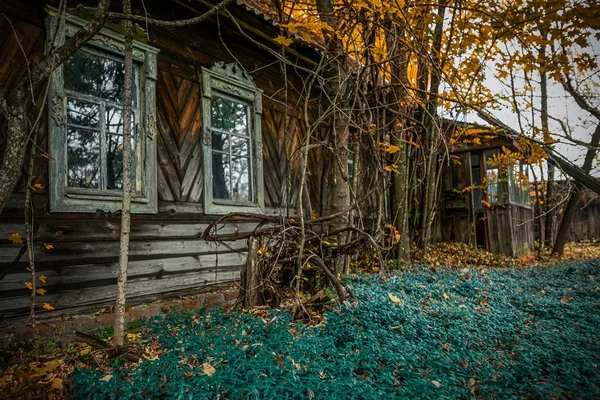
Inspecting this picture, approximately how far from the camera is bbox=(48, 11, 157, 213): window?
146 inches

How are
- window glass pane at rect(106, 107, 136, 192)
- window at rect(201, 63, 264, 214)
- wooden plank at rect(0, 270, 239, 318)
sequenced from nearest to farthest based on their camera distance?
wooden plank at rect(0, 270, 239, 318) → window glass pane at rect(106, 107, 136, 192) → window at rect(201, 63, 264, 214)

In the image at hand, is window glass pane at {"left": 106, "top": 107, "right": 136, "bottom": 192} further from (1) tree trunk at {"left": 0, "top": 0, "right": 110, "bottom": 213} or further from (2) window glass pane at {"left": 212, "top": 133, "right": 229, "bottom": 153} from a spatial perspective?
(1) tree trunk at {"left": 0, "top": 0, "right": 110, "bottom": 213}

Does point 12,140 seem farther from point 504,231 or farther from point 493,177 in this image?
point 493,177

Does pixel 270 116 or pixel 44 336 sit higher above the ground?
pixel 270 116

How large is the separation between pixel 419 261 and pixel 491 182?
4476 mm

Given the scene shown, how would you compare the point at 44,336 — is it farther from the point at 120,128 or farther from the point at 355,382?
the point at 355,382

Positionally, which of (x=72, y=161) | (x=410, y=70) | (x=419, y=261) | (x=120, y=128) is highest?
(x=410, y=70)

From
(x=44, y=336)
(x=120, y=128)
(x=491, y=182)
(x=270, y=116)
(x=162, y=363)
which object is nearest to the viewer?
(x=162, y=363)

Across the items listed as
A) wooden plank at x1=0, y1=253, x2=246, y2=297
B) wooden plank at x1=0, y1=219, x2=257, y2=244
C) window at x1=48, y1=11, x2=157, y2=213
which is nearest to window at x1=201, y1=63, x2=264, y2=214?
wooden plank at x1=0, y1=219, x2=257, y2=244

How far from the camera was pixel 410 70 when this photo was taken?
1105 centimetres

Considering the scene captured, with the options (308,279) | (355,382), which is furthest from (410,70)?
(355,382)

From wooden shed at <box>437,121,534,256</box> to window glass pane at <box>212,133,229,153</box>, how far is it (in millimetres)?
7053

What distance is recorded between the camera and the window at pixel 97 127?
3705mm

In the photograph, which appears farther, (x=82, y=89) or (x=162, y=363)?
(x=82, y=89)
